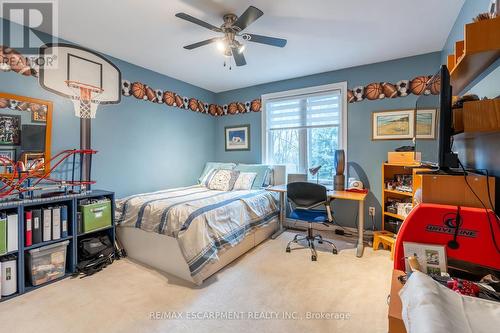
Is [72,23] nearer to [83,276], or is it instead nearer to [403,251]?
[83,276]

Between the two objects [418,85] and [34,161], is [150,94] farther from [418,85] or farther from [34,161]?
[418,85]

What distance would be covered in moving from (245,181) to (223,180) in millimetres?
351

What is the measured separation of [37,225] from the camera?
82.6 inches

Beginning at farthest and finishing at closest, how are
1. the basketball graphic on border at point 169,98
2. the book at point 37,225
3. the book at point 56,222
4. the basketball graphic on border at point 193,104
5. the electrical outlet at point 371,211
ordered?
1. the basketball graphic on border at point 193,104
2. the basketball graphic on border at point 169,98
3. the electrical outlet at point 371,211
4. the book at point 56,222
5. the book at point 37,225

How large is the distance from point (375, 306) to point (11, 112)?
3.65 meters

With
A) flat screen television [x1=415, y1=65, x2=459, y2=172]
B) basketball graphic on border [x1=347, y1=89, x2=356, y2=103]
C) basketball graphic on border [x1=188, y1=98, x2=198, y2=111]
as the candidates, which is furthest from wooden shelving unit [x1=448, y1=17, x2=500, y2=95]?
basketball graphic on border [x1=188, y1=98, x2=198, y2=111]

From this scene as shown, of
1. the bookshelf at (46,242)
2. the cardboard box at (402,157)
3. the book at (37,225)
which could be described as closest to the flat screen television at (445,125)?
the cardboard box at (402,157)

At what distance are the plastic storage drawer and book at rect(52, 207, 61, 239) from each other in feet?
0.30

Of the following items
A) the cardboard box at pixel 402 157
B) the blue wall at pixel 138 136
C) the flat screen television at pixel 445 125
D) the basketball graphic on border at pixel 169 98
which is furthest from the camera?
the basketball graphic on border at pixel 169 98

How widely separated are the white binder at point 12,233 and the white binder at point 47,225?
7.4 inches

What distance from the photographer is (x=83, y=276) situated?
227 cm

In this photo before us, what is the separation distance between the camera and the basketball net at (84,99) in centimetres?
263

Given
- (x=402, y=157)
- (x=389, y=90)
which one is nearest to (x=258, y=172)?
(x=402, y=157)

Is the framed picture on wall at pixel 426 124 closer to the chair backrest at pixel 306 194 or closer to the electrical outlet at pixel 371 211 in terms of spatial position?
the chair backrest at pixel 306 194
